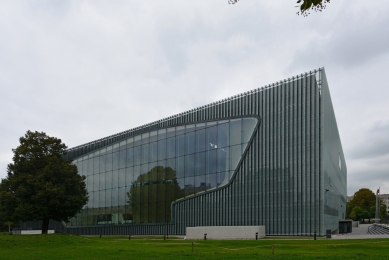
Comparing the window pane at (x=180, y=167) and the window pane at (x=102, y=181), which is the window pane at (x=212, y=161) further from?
the window pane at (x=102, y=181)

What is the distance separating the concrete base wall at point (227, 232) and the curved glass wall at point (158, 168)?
6.77m

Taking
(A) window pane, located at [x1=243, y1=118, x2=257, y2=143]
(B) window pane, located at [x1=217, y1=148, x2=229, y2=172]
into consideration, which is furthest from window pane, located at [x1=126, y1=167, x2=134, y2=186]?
(A) window pane, located at [x1=243, y1=118, x2=257, y2=143]

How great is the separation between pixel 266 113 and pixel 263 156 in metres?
4.65

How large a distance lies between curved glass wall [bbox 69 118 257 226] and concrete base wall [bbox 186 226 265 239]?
677 centimetres

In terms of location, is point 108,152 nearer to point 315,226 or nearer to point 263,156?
point 263,156

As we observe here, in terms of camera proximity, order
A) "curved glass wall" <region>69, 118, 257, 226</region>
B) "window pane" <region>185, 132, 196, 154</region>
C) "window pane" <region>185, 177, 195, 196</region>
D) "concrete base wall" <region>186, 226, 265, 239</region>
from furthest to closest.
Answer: "window pane" <region>185, 132, 196, 154</region> → "window pane" <region>185, 177, 195, 196</region> → "curved glass wall" <region>69, 118, 257, 226</region> → "concrete base wall" <region>186, 226, 265, 239</region>

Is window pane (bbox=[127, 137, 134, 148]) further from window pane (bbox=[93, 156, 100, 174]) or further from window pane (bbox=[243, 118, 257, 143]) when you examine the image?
window pane (bbox=[243, 118, 257, 143])

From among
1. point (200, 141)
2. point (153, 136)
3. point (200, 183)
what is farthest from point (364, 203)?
point (200, 183)

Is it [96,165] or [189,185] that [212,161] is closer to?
[189,185]

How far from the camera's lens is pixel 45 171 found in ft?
153

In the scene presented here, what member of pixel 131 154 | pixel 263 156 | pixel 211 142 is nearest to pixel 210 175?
pixel 211 142

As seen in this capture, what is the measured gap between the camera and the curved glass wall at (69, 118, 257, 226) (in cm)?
4756

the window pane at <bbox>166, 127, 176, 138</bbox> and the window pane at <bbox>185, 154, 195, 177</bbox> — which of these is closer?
the window pane at <bbox>185, 154, 195, 177</bbox>

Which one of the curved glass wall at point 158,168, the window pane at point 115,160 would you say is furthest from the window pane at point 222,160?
the window pane at point 115,160
